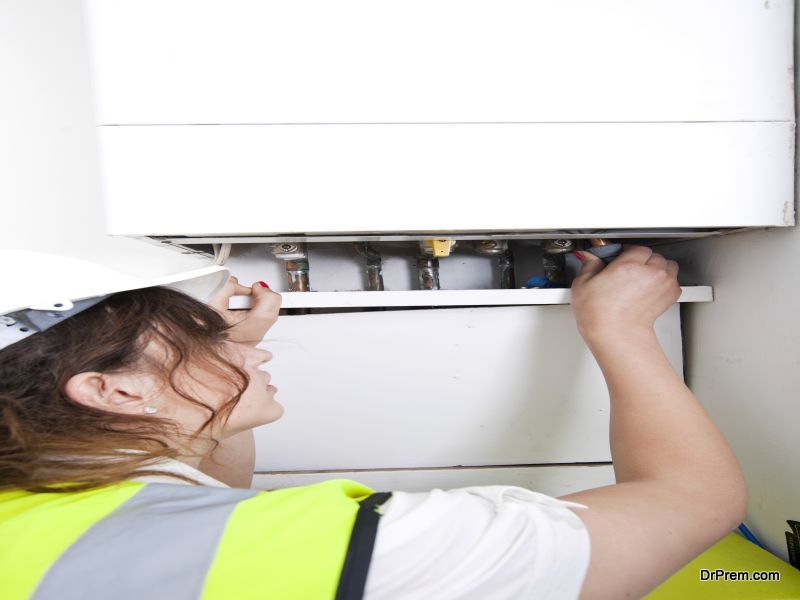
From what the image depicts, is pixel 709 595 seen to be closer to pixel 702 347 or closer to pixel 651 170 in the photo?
pixel 702 347

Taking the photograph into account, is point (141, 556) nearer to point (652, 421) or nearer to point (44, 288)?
point (44, 288)

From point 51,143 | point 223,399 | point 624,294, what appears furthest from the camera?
point 51,143

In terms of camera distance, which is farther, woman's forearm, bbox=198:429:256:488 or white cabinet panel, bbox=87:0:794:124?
woman's forearm, bbox=198:429:256:488

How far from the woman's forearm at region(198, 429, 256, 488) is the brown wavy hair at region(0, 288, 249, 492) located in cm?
23

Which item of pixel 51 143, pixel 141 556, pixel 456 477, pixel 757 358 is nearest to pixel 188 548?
pixel 141 556

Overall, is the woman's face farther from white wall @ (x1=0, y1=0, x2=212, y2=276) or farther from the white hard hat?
white wall @ (x1=0, y1=0, x2=212, y2=276)

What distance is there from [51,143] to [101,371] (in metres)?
0.67

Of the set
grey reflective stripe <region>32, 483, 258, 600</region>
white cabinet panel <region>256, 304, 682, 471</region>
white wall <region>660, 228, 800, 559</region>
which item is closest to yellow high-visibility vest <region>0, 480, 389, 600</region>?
grey reflective stripe <region>32, 483, 258, 600</region>

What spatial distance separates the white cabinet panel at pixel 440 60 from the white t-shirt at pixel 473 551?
41cm

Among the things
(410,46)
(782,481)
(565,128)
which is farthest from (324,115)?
(782,481)

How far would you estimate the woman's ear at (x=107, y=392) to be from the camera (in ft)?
1.51

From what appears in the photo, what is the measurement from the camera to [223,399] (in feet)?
1.82

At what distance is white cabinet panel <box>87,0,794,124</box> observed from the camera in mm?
537

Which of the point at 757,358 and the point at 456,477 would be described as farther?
the point at 456,477
